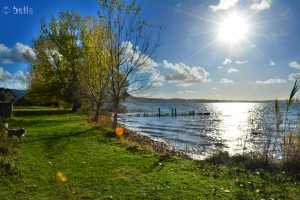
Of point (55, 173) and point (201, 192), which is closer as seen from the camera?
point (201, 192)

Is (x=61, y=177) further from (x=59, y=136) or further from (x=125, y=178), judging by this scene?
(x=59, y=136)

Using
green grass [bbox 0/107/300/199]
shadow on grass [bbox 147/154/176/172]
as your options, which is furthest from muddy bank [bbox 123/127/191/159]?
green grass [bbox 0/107/300/199]

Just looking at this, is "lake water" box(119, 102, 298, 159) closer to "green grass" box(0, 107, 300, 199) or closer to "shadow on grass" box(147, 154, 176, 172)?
"green grass" box(0, 107, 300, 199)

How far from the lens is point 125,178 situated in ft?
26.5

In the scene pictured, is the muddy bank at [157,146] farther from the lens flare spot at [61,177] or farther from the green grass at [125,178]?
the lens flare spot at [61,177]

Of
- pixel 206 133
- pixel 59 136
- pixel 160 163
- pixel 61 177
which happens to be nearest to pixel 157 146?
pixel 59 136

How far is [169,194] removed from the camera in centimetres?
688

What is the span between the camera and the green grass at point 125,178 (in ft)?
22.6

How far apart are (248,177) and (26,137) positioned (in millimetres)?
11442

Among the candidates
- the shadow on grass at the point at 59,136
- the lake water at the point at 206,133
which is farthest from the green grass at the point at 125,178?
the lake water at the point at 206,133

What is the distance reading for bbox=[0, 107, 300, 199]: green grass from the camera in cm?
689

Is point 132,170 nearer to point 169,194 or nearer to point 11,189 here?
point 169,194

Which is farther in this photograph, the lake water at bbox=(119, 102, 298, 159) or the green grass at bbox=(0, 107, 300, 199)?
the lake water at bbox=(119, 102, 298, 159)

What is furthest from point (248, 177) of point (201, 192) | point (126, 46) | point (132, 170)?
point (126, 46)
